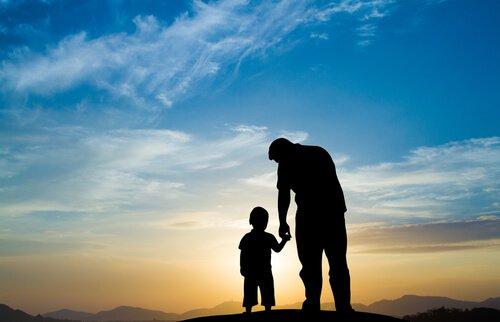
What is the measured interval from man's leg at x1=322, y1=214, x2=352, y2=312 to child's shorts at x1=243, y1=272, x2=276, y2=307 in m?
4.89

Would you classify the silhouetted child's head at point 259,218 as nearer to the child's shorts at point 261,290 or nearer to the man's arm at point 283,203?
the child's shorts at point 261,290

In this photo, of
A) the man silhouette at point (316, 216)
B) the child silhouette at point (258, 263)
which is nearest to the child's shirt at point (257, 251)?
the child silhouette at point (258, 263)

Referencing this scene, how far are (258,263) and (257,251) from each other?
0.35 metres

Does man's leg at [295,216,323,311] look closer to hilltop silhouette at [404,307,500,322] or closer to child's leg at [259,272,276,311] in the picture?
child's leg at [259,272,276,311]

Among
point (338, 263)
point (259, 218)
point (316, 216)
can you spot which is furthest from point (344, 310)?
point (259, 218)

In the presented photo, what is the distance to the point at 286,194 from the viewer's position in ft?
28.4

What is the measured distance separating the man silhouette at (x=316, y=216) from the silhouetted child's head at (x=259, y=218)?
408cm

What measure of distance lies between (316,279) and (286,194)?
1572mm

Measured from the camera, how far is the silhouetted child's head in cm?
1261

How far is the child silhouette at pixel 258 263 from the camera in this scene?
12758mm

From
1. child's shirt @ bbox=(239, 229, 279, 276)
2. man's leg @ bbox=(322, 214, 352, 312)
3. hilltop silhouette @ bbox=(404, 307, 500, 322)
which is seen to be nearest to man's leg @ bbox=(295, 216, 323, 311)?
man's leg @ bbox=(322, 214, 352, 312)

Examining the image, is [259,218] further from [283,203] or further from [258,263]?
[283,203]

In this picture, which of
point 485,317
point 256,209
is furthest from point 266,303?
point 485,317

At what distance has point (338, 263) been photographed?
8.16 metres
